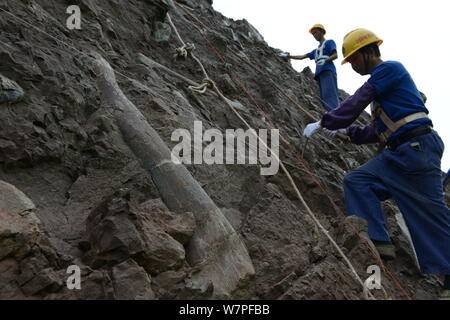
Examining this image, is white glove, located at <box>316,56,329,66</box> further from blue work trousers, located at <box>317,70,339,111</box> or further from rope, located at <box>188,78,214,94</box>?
rope, located at <box>188,78,214,94</box>

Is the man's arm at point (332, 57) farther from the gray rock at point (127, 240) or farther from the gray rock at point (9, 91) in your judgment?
the gray rock at point (127, 240)

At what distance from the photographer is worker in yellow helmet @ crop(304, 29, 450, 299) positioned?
12.6ft

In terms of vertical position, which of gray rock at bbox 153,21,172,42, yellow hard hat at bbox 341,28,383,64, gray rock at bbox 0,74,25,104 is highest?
gray rock at bbox 153,21,172,42

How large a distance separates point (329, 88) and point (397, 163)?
5.54 meters

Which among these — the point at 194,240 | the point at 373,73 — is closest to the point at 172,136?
the point at 194,240

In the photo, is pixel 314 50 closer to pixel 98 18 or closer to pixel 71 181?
pixel 98 18

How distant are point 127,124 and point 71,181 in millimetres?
845

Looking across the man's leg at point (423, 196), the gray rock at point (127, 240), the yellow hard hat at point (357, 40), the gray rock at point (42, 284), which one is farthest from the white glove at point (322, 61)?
the gray rock at point (42, 284)

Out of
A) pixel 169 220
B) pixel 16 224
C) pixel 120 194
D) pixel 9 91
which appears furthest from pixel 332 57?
pixel 16 224

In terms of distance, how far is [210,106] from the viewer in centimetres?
576

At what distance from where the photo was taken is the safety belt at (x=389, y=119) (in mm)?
4086

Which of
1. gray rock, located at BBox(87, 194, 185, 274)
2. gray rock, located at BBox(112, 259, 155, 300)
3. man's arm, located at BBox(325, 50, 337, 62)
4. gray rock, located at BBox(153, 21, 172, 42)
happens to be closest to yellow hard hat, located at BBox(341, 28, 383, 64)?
gray rock, located at BBox(87, 194, 185, 274)

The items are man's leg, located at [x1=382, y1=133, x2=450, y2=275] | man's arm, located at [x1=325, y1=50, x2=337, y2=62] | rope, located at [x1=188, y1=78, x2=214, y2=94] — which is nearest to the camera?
man's leg, located at [x1=382, y1=133, x2=450, y2=275]

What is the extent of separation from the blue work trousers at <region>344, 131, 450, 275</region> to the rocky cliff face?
0.37 metres
